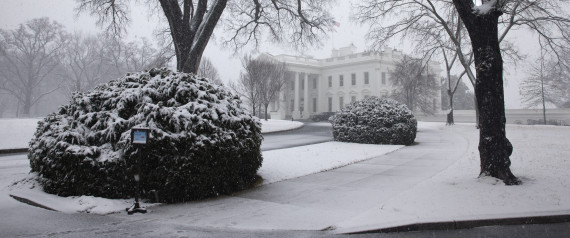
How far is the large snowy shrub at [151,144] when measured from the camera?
6191mm

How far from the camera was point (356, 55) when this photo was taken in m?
64.8

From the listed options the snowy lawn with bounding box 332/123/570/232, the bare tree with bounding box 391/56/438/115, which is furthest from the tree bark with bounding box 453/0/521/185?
the bare tree with bounding box 391/56/438/115

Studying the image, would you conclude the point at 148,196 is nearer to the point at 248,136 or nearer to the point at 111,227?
the point at 111,227

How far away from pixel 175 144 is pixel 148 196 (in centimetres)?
100

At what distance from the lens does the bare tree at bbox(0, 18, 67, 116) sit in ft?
Answer: 163

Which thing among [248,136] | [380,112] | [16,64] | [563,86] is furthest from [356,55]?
[248,136]

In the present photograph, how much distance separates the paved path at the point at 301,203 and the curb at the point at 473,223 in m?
0.80

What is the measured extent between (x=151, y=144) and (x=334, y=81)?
6339 centimetres

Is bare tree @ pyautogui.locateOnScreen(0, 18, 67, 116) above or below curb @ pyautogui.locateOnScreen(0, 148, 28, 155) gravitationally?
above

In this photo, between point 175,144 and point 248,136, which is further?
point 248,136

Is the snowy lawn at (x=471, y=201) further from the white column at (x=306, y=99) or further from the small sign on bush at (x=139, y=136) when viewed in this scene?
the white column at (x=306, y=99)

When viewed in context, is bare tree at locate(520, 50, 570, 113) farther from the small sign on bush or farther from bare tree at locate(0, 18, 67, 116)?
bare tree at locate(0, 18, 67, 116)

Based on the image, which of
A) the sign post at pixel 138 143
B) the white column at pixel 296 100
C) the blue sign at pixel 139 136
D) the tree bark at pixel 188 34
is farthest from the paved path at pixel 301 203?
the white column at pixel 296 100

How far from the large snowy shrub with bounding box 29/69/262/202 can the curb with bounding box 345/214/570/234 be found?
9.88 ft
